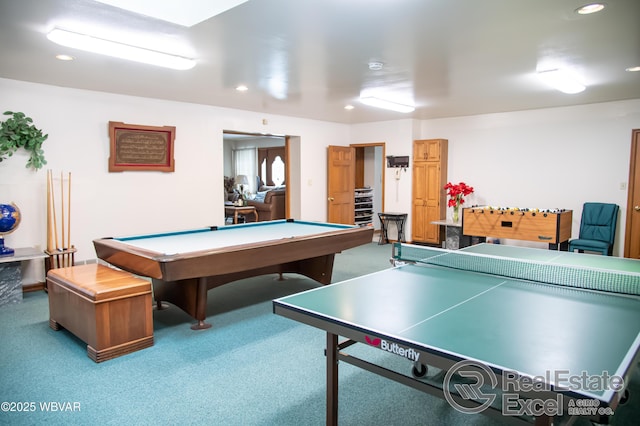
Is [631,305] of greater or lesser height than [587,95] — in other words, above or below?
below

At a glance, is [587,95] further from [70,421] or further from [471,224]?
[70,421]

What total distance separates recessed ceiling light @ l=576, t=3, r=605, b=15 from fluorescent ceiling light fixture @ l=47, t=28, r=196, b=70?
2.86 meters

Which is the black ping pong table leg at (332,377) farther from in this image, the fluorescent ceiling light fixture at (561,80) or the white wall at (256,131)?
the white wall at (256,131)

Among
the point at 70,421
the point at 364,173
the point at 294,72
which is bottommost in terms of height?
the point at 70,421

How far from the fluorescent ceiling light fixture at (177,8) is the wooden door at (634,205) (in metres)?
5.78

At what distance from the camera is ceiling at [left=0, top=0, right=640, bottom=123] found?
2582 mm

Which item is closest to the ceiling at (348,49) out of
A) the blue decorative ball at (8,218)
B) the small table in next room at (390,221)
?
the blue decorative ball at (8,218)

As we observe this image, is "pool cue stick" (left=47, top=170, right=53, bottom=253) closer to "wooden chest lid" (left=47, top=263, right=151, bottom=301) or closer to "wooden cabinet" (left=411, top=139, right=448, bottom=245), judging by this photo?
"wooden chest lid" (left=47, top=263, right=151, bottom=301)

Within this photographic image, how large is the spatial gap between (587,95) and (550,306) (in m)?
4.67

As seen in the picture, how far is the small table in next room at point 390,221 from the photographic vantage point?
24.8 feet

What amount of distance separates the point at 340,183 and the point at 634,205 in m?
4.53

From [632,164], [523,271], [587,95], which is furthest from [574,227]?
[523,271]

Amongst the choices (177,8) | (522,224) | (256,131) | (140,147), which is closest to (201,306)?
(177,8)

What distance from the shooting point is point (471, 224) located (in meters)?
6.14
